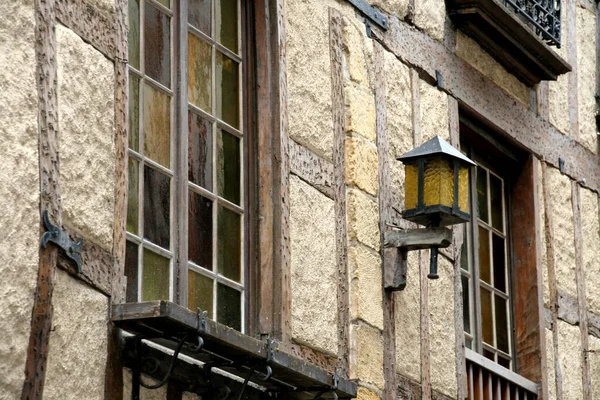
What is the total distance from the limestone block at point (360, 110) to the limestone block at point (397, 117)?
185mm

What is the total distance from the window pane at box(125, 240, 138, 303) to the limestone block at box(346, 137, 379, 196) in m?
1.63

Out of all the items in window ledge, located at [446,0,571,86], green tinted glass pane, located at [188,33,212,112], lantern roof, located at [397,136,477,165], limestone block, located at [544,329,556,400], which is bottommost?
limestone block, located at [544,329,556,400]

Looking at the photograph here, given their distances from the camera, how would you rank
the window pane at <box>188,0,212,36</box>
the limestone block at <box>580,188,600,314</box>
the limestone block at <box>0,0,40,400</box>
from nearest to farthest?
the limestone block at <box>0,0,40,400</box>, the window pane at <box>188,0,212,36</box>, the limestone block at <box>580,188,600,314</box>

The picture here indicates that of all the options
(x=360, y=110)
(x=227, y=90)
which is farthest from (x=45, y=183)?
(x=360, y=110)

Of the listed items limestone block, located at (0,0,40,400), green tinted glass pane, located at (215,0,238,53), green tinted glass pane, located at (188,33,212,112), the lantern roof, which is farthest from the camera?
the lantern roof

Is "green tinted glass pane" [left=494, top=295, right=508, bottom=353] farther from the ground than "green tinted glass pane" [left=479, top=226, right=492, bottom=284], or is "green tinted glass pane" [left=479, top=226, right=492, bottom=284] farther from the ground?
"green tinted glass pane" [left=479, top=226, right=492, bottom=284]

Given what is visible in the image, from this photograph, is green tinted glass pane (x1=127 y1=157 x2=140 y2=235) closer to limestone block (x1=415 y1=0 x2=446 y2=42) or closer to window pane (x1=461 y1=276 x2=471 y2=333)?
limestone block (x1=415 y1=0 x2=446 y2=42)

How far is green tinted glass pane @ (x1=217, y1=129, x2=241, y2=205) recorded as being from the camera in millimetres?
6426

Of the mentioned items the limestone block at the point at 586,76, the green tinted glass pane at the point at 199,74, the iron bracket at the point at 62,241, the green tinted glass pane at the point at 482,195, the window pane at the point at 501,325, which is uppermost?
the limestone block at the point at 586,76

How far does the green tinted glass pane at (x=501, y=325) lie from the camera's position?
859cm

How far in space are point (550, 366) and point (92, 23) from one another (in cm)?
409

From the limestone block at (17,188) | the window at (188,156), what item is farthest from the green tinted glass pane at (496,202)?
the limestone block at (17,188)

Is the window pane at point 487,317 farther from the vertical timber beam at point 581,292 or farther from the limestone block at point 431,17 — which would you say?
the limestone block at point 431,17

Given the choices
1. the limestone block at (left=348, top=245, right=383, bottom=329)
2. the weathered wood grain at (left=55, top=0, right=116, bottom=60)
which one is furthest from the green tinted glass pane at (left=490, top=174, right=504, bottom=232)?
the weathered wood grain at (left=55, top=0, right=116, bottom=60)
